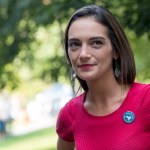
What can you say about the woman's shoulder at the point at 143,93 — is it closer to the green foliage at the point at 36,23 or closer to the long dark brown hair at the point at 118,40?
the long dark brown hair at the point at 118,40

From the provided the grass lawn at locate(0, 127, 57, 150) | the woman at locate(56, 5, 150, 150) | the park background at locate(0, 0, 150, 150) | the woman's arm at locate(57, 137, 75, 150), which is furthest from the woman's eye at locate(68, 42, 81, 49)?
the grass lawn at locate(0, 127, 57, 150)

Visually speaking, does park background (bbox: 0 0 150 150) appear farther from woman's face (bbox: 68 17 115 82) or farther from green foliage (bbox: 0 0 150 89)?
woman's face (bbox: 68 17 115 82)

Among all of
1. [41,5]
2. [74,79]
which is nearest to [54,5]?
[41,5]

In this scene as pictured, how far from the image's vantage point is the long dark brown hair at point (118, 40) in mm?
2686

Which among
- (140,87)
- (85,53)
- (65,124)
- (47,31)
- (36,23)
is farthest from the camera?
(47,31)

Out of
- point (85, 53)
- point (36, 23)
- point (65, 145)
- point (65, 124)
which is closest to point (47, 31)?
point (36, 23)

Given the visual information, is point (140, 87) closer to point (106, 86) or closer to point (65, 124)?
point (106, 86)

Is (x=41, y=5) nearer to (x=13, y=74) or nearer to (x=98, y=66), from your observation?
(x=13, y=74)

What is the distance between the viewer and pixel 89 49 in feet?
8.64

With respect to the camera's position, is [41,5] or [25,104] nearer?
[41,5]

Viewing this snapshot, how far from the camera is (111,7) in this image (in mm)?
6730

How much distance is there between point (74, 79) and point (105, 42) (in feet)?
1.52

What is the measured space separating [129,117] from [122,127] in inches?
2.3

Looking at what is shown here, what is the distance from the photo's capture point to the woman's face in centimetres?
264
